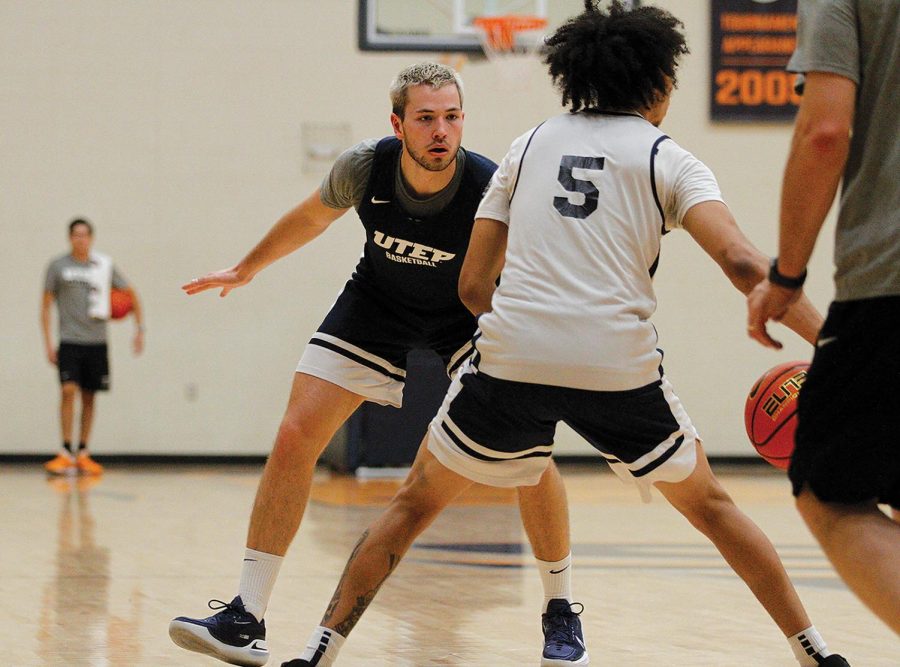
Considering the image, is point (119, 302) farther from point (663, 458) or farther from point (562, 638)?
point (663, 458)

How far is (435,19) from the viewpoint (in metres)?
9.79

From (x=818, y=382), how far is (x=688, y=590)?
325cm

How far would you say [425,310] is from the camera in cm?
410

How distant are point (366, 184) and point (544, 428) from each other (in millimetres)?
1195

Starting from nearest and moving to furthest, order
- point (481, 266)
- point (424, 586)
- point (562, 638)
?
point (481, 266), point (562, 638), point (424, 586)

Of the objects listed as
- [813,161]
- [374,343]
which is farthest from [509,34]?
[813,161]

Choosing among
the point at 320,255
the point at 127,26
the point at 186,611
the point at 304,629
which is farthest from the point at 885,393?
the point at 127,26

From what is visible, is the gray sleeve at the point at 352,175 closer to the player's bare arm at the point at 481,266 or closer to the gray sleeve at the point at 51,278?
the player's bare arm at the point at 481,266

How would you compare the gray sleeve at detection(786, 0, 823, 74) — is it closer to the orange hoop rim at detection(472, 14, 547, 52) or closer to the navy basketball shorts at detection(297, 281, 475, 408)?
the navy basketball shorts at detection(297, 281, 475, 408)

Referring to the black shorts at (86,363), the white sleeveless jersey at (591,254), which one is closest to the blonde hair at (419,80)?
the white sleeveless jersey at (591,254)

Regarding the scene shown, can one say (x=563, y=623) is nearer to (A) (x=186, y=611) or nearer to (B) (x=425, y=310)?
(B) (x=425, y=310)

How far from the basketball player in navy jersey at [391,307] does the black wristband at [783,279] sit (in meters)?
1.53

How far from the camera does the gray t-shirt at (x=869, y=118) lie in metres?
2.39

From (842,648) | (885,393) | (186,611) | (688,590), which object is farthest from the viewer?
(688,590)
